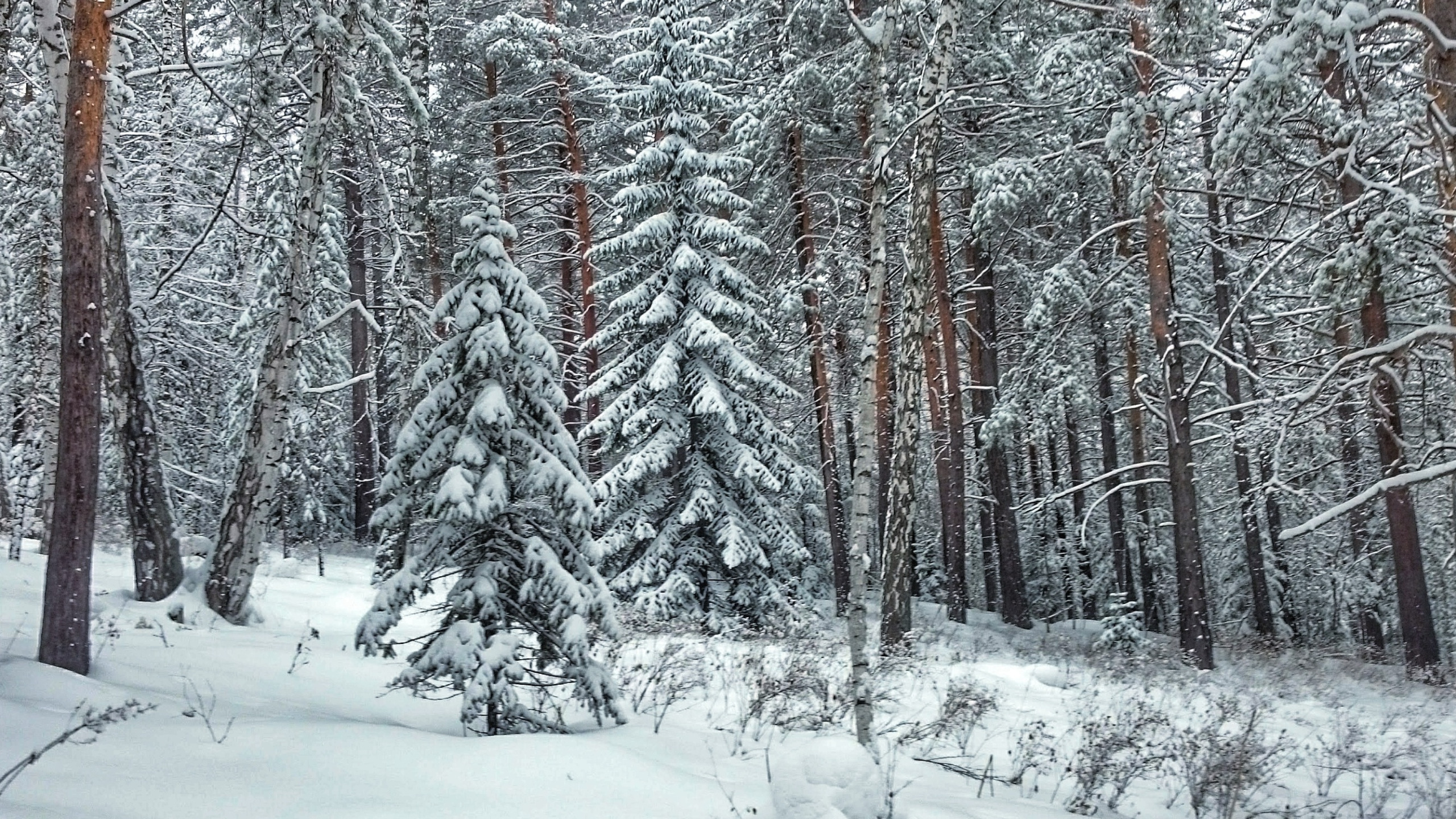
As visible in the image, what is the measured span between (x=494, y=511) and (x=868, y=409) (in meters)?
3.21

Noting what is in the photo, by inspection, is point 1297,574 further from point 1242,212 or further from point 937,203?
point 937,203

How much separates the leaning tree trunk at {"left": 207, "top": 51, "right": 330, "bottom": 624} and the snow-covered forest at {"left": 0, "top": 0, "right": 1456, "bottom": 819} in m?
0.05

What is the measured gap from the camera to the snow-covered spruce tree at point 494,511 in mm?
5836

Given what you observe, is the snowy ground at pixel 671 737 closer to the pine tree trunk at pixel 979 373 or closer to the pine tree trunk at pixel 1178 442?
the pine tree trunk at pixel 1178 442

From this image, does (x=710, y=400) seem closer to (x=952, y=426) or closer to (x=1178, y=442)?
(x=952, y=426)

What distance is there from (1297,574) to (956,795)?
2546 centimetres

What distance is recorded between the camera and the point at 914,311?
393 inches

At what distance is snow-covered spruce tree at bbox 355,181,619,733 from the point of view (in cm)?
584

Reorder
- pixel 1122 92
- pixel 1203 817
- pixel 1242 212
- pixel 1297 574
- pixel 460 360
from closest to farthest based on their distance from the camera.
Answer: pixel 460 360, pixel 1203 817, pixel 1122 92, pixel 1242 212, pixel 1297 574

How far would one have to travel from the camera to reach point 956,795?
6.47 metres

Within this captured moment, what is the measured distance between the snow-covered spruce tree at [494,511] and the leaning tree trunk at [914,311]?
187 inches

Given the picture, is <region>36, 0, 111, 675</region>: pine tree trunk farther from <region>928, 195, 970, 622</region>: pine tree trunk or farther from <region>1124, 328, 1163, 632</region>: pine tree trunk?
<region>1124, 328, 1163, 632</region>: pine tree trunk

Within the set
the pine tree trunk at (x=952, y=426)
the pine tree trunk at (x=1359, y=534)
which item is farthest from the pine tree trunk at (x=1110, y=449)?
the pine tree trunk at (x=1359, y=534)

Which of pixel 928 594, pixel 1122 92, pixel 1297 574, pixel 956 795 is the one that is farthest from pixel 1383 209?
pixel 1297 574
